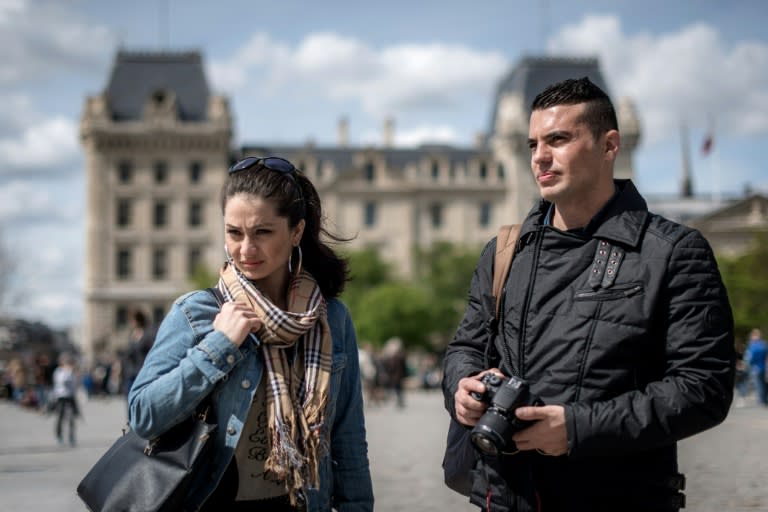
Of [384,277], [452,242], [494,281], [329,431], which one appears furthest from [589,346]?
[452,242]

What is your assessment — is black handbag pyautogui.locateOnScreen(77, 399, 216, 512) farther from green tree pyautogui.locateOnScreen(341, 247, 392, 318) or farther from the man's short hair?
green tree pyautogui.locateOnScreen(341, 247, 392, 318)

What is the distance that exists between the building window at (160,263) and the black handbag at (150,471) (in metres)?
71.9

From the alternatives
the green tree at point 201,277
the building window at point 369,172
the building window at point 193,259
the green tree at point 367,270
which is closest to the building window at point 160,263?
the building window at point 193,259

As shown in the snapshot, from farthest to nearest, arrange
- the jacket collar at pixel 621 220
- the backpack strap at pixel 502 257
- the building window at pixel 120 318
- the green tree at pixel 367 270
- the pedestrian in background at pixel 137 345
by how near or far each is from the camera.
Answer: the building window at pixel 120 318 → the green tree at pixel 367 270 → the pedestrian in background at pixel 137 345 → the backpack strap at pixel 502 257 → the jacket collar at pixel 621 220

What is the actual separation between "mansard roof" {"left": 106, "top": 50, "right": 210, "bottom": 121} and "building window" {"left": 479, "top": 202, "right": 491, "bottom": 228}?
20482 millimetres

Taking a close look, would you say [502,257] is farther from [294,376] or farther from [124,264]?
[124,264]

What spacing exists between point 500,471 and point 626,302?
63 centimetres

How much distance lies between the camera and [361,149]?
7806 centimetres

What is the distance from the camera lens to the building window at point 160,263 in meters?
73.8

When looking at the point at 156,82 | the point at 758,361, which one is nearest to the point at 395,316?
the point at 156,82

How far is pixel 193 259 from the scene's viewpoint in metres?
74.4

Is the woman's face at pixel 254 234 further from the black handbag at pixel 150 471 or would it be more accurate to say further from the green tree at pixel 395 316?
the green tree at pixel 395 316

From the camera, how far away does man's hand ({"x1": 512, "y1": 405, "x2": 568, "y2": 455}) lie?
2998 millimetres

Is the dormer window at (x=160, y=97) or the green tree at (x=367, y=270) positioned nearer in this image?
the green tree at (x=367, y=270)
